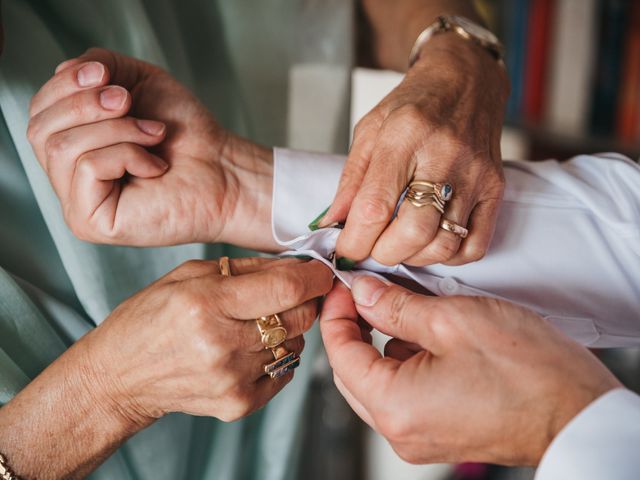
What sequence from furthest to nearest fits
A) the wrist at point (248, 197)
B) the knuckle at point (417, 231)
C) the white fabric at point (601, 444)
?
the wrist at point (248, 197), the knuckle at point (417, 231), the white fabric at point (601, 444)

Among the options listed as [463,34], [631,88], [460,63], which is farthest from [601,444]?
[631,88]

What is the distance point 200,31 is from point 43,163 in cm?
41

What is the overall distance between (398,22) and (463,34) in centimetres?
23

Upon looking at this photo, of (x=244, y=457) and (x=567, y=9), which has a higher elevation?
(x=567, y=9)

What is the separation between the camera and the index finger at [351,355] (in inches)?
22.4

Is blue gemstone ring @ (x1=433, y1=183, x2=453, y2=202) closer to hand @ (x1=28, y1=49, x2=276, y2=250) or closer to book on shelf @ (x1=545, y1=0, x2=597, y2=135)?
hand @ (x1=28, y1=49, x2=276, y2=250)

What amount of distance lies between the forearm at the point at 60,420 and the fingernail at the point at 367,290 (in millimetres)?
291

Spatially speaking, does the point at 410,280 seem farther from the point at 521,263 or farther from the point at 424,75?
the point at 424,75

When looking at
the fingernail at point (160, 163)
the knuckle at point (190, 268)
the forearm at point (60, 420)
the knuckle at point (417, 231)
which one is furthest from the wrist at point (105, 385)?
the knuckle at point (417, 231)

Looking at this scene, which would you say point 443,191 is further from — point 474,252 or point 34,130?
point 34,130

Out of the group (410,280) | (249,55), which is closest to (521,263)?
(410,280)

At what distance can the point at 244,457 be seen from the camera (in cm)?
97

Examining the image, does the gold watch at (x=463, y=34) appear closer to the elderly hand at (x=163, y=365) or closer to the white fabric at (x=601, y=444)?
the elderly hand at (x=163, y=365)

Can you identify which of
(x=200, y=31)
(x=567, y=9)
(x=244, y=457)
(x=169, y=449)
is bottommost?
(x=244, y=457)
